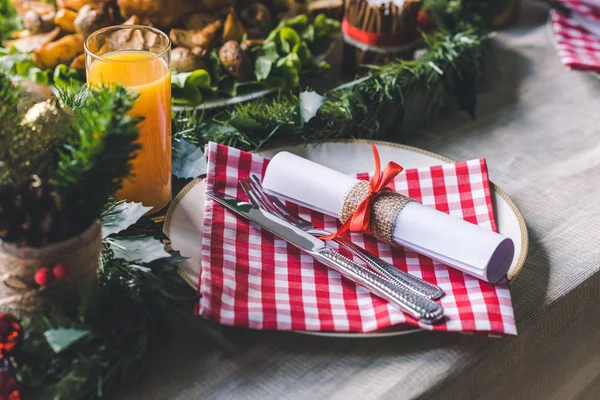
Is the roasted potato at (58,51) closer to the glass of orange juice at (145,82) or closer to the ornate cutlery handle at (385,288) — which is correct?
the glass of orange juice at (145,82)

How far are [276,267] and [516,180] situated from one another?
0.38 m

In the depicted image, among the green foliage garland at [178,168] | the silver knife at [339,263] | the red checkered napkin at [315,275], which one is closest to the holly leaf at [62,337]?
the green foliage garland at [178,168]

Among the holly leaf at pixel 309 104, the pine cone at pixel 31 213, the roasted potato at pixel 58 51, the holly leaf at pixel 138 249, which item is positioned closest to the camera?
the pine cone at pixel 31 213

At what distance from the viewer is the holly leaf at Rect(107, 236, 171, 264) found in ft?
2.06

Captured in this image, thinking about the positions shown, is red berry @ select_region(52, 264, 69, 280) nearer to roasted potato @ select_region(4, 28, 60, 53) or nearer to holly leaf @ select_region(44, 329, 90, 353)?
holly leaf @ select_region(44, 329, 90, 353)

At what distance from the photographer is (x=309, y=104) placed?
898 millimetres

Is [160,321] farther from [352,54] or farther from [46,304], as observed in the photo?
[352,54]

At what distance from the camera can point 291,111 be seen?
897 millimetres

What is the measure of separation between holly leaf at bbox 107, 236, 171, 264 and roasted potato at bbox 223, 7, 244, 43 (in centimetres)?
46

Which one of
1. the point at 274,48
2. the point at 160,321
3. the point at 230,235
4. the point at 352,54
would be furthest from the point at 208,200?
the point at 352,54

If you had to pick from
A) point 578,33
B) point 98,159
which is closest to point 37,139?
point 98,159

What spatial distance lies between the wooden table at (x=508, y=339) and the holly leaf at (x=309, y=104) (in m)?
0.16

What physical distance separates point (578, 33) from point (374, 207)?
72cm

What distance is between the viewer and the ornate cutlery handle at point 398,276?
0.64 m
